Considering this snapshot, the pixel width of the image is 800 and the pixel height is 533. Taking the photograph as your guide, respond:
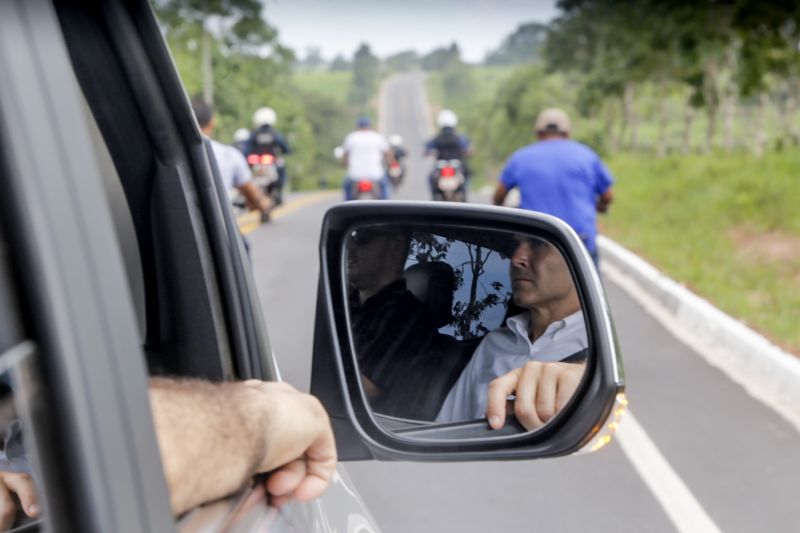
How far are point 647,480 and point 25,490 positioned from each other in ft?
15.1

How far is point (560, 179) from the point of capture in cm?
705

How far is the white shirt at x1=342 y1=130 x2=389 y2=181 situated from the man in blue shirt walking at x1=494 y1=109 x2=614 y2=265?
29.3 feet

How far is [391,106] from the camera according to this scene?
153 metres

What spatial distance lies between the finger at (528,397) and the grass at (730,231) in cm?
687

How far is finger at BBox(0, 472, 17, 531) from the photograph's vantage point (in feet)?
3.56

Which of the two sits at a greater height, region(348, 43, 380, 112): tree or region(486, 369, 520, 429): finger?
region(486, 369, 520, 429): finger

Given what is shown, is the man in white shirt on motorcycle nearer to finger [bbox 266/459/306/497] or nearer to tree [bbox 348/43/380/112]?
finger [bbox 266/459/306/497]

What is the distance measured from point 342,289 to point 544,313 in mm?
300

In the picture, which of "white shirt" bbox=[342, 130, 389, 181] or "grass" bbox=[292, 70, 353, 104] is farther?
"grass" bbox=[292, 70, 353, 104]

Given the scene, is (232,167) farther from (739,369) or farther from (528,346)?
(528,346)

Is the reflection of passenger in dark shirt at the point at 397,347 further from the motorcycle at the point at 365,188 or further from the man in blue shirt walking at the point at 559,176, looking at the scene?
the motorcycle at the point at 365,188

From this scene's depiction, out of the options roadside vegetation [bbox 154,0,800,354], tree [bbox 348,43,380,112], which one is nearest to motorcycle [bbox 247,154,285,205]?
roadside vegetation [bbox 154,0,800,354]

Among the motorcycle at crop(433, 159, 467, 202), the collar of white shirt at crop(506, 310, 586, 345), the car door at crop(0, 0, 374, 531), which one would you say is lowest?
the motorcycle at crop(433, 159, 467, 202)

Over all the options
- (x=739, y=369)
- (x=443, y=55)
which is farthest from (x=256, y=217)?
(x=443, y=55)
